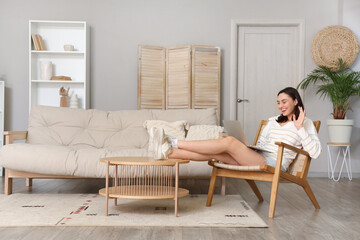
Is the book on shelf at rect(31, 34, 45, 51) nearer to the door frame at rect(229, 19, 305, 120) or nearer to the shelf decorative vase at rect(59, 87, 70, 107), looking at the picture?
the shelf decorative vase at rect(59, 87, 70, 107)

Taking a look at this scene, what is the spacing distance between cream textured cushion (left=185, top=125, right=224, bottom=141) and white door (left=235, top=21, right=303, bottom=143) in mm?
1945

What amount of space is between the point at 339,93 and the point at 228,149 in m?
3.03

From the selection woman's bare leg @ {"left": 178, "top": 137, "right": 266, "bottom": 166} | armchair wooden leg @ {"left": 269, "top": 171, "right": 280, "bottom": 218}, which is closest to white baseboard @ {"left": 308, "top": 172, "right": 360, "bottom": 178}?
woman's bare leg @ {"left": 178, "top": 137, "right": 266, "bottom": 166}

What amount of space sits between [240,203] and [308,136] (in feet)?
2.64

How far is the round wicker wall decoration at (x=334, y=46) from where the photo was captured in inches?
230

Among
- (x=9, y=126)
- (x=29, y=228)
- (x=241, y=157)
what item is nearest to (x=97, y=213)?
(x=29, y=228)

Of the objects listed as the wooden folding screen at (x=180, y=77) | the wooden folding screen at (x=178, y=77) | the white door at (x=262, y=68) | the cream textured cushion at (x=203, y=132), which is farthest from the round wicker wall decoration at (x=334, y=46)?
the cream textured cushion at (x=203, y=132)

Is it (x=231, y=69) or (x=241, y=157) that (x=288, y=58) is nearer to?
(x=231, y=69)

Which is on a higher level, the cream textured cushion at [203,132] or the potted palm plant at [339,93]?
the potted palm plant at [339,93]

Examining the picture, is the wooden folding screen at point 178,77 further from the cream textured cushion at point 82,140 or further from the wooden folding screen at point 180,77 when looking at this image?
the cream textured cushion at point 82,140

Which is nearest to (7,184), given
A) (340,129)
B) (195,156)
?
(195,156)

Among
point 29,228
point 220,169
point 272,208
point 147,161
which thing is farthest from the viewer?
point 220,169

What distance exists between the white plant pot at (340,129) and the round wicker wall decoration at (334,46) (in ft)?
2.63

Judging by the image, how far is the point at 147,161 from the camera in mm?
2857
